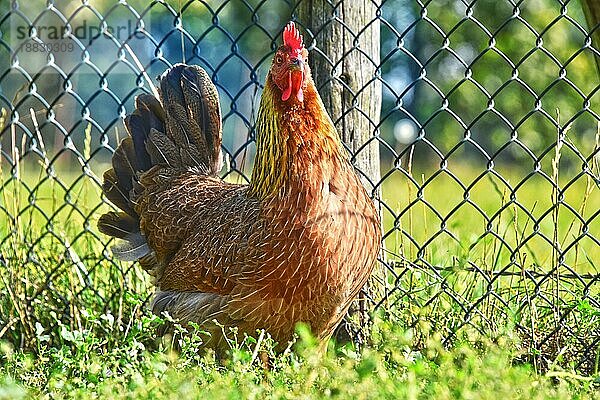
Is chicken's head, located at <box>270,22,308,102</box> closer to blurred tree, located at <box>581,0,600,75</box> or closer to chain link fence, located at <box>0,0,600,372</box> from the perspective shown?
chain link fence, located at <box>0,0,600,372</box>

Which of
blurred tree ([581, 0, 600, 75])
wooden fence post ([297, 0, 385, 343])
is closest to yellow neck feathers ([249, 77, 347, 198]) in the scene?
wooden fence post ([297, 0, 385, 343])

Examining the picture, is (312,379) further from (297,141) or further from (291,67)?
(291,67)

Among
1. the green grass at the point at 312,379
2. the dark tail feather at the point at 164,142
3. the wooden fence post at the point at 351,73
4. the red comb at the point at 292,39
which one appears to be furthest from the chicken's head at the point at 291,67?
the green grass at the point at 312,379

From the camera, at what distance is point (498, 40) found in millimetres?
11938

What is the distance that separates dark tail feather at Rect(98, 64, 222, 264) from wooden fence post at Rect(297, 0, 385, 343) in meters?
0.63

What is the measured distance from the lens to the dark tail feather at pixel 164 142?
13.7 ft

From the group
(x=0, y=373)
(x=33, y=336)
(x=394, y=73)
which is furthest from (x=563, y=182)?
(x=0, y=373)

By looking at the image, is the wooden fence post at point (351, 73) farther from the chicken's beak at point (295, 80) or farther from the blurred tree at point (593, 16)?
the blurred tree at point (593, 16)

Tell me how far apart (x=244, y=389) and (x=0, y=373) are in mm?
1315

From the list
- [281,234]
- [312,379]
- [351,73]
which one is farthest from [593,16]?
[312,379]

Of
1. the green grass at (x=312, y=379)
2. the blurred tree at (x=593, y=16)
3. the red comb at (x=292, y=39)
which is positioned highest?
the blurred tree at (x=593, y=16)

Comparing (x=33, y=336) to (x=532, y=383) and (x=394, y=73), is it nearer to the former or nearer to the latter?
(x=532, y=383)

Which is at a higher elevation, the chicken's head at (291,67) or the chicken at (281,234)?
the chicken's head at (291,67)

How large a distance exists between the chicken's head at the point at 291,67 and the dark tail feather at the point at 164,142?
868mm
